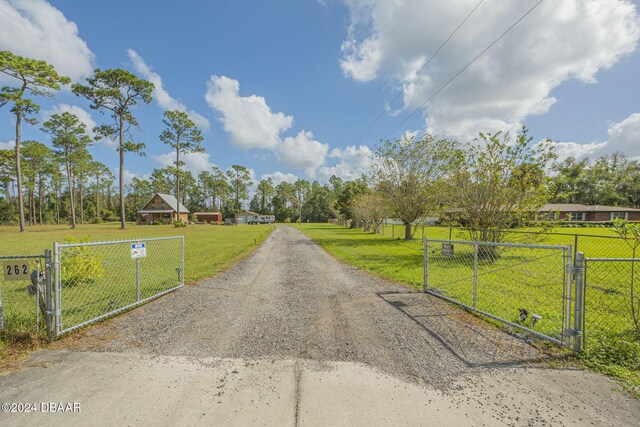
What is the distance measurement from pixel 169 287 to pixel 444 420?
6505mm

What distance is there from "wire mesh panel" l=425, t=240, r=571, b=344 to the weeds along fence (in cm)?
641

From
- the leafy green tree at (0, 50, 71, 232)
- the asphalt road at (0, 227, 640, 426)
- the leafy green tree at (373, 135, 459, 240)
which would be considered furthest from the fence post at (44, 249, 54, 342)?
the leafy green tree at (0, 50, 71, 232)

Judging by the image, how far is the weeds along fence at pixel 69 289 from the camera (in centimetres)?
379

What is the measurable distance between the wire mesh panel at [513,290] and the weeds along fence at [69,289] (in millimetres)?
6406

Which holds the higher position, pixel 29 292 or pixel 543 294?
pixel 29 292

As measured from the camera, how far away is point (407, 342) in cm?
381

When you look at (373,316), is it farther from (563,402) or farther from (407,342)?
(563,402)

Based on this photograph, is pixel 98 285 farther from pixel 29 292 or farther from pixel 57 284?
pixel 57 284

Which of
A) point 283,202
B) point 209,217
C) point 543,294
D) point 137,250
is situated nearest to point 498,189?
point 543,294

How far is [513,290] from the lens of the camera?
6520 millimetres

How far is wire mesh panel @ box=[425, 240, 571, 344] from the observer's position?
3947mm

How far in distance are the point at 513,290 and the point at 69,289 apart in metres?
10.6

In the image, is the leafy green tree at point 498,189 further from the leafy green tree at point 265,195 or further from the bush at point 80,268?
the leafy green tree at point 265,195

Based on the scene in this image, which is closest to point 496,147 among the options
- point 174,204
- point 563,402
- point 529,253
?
point 529,253
